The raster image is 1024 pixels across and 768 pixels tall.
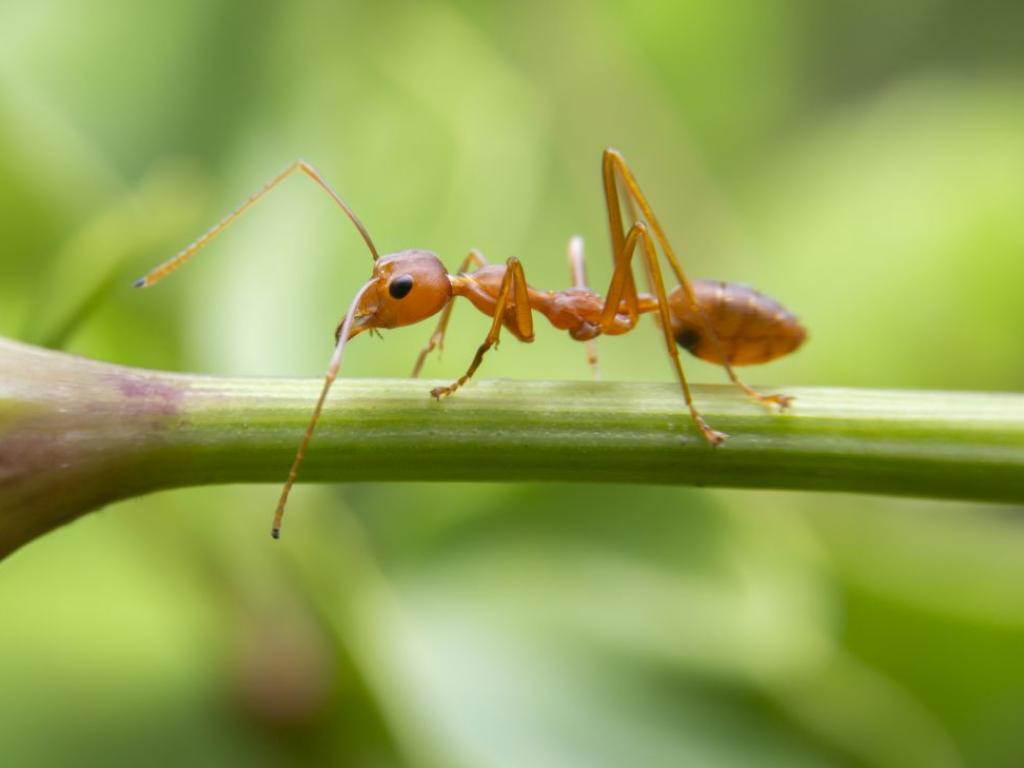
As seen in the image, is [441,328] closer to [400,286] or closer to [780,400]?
[400,286]

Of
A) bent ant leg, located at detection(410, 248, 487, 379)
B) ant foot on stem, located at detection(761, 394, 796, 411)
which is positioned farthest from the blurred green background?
ant foot on stem, located at detection(761, 394, 796, 411)

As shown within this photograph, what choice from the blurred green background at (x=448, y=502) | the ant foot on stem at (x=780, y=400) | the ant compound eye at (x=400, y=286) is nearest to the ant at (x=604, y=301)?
the ant compound eye at (x=400, y=286)

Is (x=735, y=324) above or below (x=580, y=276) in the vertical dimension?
below

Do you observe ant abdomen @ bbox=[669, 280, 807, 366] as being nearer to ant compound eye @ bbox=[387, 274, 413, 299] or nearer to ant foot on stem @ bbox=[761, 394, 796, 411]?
ant compound eye @ bbox=[387, 274, 413, 299]

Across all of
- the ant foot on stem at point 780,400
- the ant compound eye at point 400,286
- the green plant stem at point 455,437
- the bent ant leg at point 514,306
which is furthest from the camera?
the bent ant leg at point 514,306

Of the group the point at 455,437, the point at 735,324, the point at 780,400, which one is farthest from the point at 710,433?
the point at 735,324

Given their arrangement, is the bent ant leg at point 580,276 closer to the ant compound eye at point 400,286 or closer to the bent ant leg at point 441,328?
the bent ant leg at point 441,328
